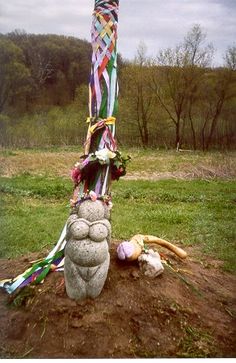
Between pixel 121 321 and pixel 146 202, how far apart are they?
5.59 metres

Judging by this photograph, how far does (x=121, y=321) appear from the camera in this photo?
3.07m

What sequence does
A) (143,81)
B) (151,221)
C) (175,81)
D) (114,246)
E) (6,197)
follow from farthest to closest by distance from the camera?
(143,81), (175,81), (6,197), (151,221), (114,246)

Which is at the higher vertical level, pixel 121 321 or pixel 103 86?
pixel 103 86

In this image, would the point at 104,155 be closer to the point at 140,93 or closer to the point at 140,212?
the point at 140,212

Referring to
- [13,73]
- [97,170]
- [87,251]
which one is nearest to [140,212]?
[13,73]

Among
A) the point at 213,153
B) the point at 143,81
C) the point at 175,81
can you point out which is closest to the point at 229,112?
the point at 213,153

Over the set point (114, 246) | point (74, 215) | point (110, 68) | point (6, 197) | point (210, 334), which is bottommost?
point (6, 197)

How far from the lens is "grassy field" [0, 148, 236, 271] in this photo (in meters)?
5.87

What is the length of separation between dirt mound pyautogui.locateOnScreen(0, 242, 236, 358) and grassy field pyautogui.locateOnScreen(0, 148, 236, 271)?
0.94 metres

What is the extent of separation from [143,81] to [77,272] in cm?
1861

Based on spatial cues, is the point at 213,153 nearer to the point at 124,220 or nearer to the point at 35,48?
the point at 124,220

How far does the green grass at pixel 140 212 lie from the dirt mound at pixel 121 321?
154cm

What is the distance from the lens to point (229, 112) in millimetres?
7207

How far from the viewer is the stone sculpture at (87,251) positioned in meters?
3.10
